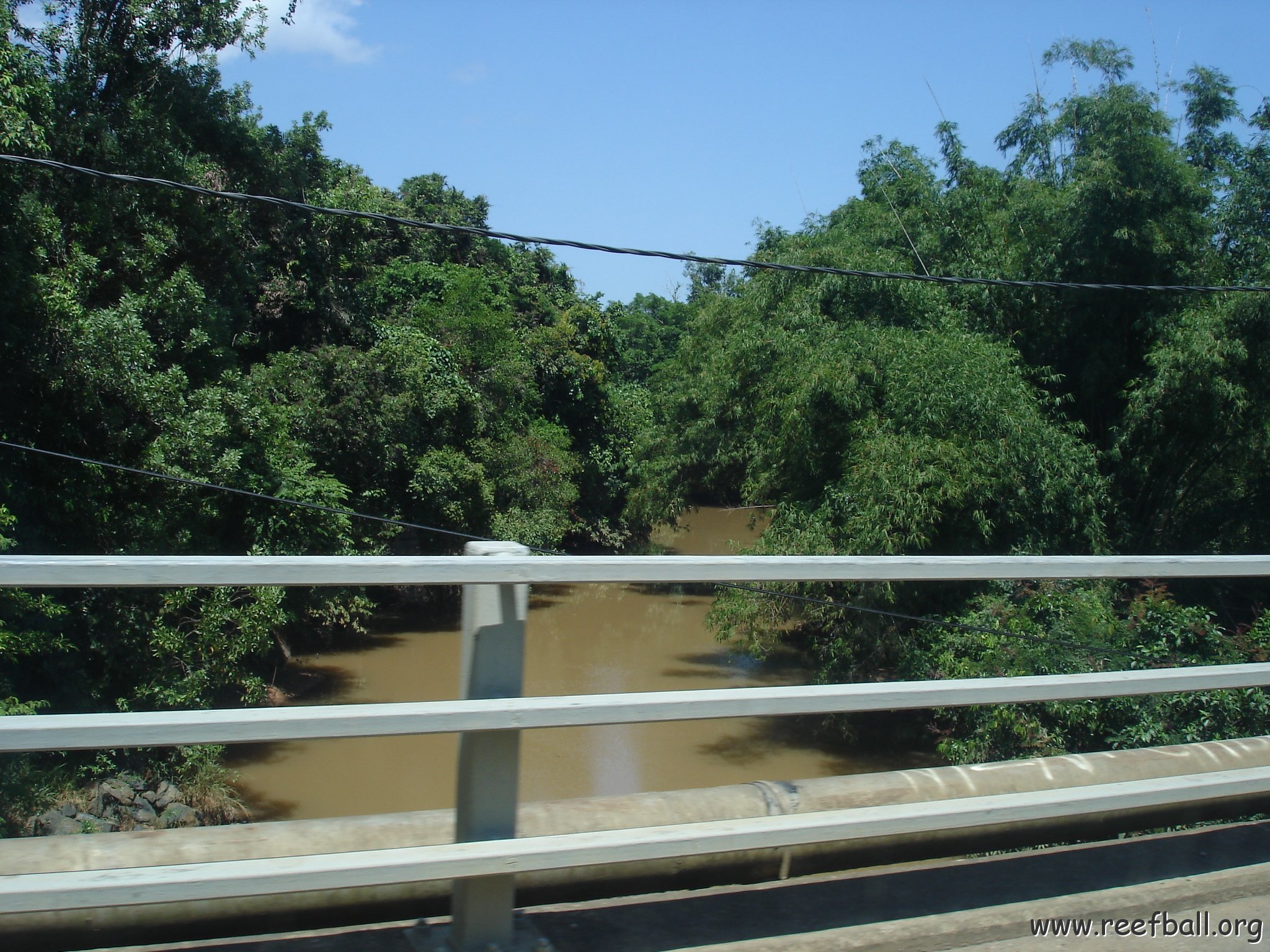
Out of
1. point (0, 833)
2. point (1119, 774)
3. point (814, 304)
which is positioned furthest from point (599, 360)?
point (1119, 774)

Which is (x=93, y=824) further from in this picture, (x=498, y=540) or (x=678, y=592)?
(x=678, y=592)

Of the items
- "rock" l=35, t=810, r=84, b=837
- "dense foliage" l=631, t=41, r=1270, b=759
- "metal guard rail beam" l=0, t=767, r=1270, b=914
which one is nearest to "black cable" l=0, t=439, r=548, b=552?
"metal guard rail beam" l=0, t=767, r=1270, b=914

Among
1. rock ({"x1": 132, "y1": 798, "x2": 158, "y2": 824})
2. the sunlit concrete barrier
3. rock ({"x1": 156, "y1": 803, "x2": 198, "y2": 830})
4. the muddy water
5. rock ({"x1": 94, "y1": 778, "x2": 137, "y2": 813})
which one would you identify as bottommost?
the muddy water

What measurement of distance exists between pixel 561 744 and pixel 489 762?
45.9ft

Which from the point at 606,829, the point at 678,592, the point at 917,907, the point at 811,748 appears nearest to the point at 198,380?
the point at 811,748

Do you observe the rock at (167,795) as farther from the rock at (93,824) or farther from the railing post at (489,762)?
the railing post at (489,762)

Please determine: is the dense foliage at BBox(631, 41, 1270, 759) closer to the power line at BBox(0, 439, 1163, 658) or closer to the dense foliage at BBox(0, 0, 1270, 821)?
the dense foliage at BBox(0, 0, 1270, 821)

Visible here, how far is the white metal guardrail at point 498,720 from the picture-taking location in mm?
1896

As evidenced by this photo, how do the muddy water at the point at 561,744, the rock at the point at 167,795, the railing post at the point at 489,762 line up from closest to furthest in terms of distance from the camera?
1. the railing post at the point at 489,762
2. the rock at the point at 167,795
3. the muddy water at the point at 561,744

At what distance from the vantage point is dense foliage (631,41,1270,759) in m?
13.0

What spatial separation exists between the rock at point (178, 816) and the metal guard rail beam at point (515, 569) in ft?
33.7

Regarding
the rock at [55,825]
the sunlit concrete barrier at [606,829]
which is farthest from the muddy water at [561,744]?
the sunlit concrete barrier at [606,829]

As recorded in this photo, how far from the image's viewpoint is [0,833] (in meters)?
7.47

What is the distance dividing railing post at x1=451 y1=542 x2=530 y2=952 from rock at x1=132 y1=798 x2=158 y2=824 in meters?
10.3
